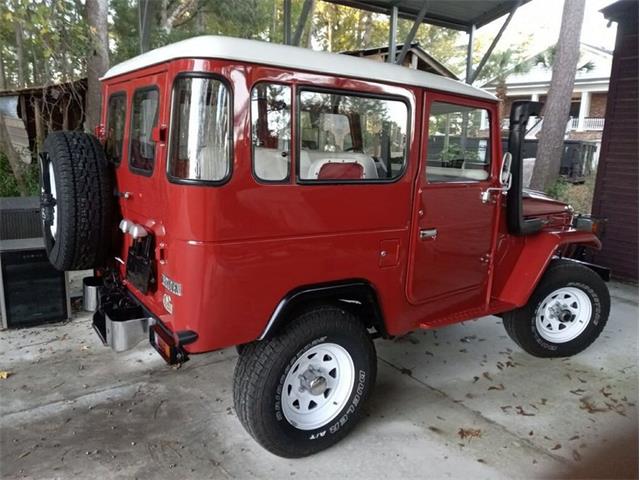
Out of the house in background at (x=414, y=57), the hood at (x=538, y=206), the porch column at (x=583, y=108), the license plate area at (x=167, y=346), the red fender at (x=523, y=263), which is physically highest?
the porch column at (x=583, y=108)

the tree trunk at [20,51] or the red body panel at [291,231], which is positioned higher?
the tree trunk at [20,51]

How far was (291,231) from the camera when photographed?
95.3 inches

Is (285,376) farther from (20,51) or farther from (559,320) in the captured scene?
(20,51)

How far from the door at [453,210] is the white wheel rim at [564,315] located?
822 mm

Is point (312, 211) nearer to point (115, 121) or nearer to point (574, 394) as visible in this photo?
point (115, 121)

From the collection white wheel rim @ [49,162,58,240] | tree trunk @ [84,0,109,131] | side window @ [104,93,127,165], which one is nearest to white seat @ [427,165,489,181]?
side window @ [104,93,127,165]

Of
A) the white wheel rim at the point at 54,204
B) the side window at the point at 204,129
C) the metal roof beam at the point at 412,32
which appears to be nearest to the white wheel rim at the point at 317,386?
the side window at the point at 204,129

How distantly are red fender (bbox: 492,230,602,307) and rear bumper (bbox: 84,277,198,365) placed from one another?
2430 millimetres

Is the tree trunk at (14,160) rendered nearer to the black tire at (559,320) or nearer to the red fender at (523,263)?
the red fender at (523,263)

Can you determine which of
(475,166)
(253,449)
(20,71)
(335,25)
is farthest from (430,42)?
(253,449)

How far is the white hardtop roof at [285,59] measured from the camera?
2129 mm

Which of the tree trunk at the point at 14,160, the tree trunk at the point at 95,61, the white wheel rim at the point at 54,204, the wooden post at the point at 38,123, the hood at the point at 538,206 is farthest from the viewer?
the wooden post at the point at 38,123

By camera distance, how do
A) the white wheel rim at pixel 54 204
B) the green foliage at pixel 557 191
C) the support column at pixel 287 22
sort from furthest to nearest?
the green foliage at pixel 557 191 → the support column at pixel 287 22 → the white wheel rim at pixel 54 204

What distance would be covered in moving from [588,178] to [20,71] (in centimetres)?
1490
